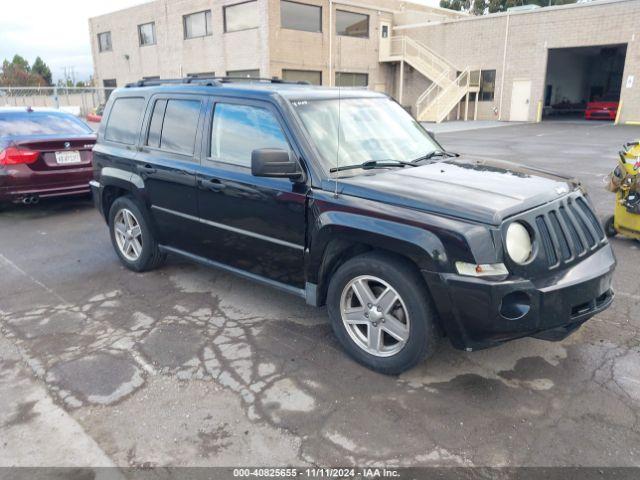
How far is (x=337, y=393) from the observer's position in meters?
3.31

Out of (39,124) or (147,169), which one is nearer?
(147,169)

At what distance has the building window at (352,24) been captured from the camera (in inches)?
1225

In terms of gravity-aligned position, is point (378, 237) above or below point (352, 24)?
below

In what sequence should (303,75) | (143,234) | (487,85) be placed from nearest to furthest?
(143,234) < (303,75) < (487,85)

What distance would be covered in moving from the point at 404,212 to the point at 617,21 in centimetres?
2897

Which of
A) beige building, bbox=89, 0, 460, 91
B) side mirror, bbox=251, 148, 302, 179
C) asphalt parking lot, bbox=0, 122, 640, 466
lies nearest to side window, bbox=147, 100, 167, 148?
asphalt parking lot, bbox=0, 122, 640, 466

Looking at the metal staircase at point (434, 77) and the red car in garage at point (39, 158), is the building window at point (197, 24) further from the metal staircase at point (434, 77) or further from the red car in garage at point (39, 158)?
the red car in garage at point (39, 158)

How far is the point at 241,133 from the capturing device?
419cm

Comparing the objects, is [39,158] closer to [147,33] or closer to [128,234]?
[128,234]

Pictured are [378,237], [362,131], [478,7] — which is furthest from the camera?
[478,7]

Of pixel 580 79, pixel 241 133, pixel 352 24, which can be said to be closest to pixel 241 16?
pixel 352 24

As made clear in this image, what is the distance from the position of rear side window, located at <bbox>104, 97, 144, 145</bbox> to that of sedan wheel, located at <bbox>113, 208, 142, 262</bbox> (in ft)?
2.51

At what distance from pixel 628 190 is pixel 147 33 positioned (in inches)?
1448

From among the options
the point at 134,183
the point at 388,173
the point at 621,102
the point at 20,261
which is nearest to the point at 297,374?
the point at 388,173
